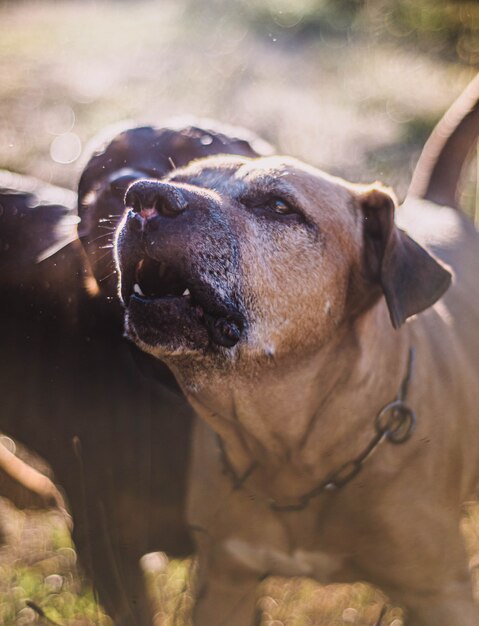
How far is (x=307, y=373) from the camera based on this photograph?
1.84m

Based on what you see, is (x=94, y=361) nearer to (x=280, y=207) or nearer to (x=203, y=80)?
(x=280, y=207)

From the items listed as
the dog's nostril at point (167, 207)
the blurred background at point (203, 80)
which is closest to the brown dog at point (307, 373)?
the dog's nostril at point (167, 207)

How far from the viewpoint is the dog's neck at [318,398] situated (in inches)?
72.4

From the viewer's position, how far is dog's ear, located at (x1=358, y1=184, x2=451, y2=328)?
1.72 meters

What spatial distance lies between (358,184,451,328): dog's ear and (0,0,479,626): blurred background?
0.20 m

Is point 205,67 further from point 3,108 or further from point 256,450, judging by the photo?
point 256,450

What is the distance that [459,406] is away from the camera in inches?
80.1

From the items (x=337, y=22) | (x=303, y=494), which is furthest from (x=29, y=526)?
(x=337, y=22)

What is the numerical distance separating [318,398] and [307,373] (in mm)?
79

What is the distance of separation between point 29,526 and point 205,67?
1460 millimetres

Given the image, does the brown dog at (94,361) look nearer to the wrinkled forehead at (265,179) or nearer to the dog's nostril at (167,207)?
the wrinkled forehead at (265,179)

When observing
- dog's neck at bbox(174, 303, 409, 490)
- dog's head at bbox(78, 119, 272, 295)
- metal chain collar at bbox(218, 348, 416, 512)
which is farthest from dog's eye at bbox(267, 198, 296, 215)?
metal chain collar at bbox(218, 348, 416, 512)

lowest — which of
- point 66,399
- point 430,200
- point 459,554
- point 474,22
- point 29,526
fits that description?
point 29,526

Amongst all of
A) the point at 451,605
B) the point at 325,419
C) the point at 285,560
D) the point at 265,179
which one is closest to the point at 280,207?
the point at 265,179
